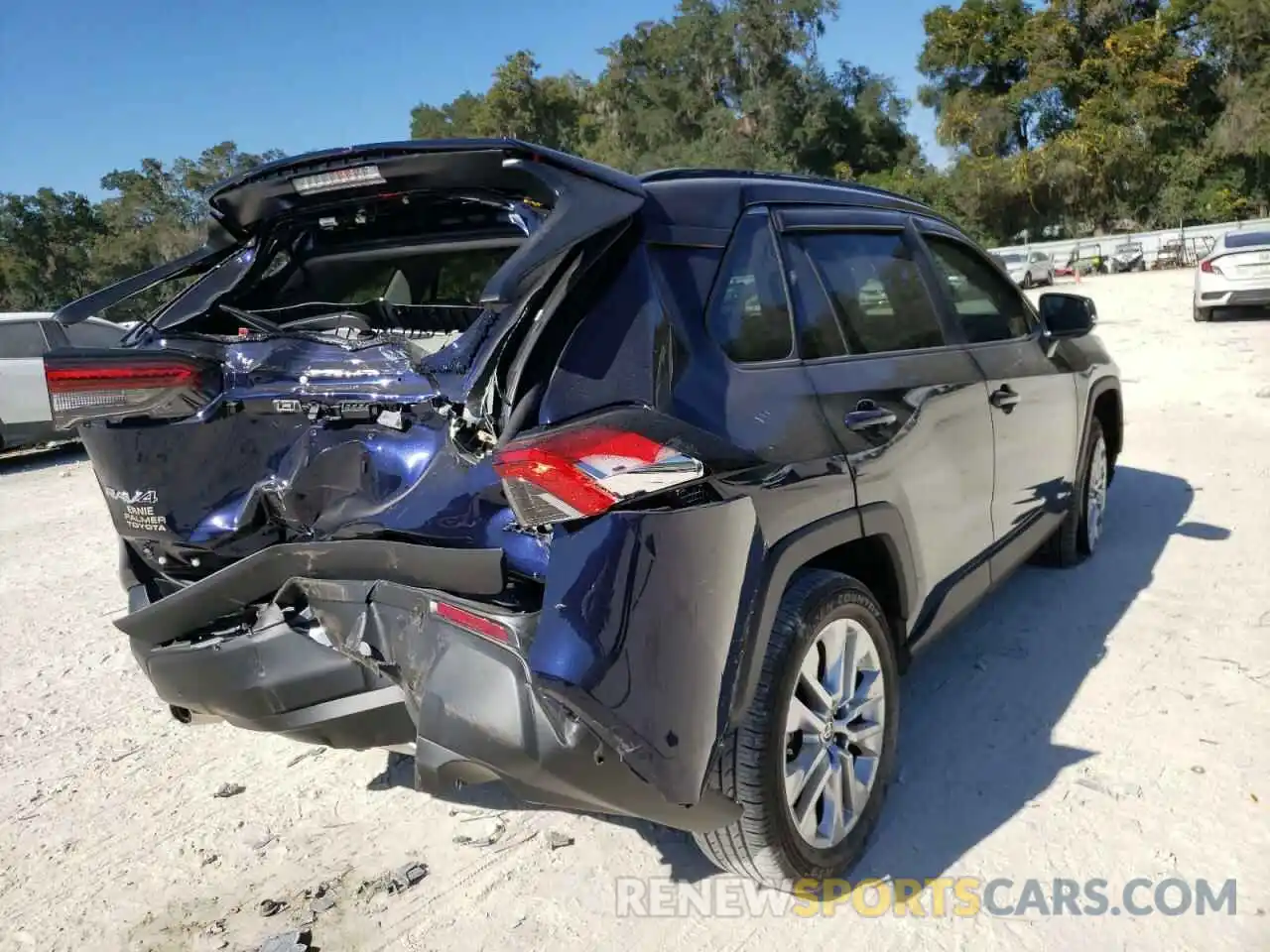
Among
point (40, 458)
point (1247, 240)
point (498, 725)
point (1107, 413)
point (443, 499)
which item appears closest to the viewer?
point (498, 725)

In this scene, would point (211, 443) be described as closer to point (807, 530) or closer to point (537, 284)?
point (537, 284)

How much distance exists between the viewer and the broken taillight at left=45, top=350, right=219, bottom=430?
8.63 feet

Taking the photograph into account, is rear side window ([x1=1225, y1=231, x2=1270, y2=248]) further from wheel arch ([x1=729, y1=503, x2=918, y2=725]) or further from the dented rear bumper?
the dented rear bumper

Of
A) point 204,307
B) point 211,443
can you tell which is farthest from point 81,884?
point 204,307

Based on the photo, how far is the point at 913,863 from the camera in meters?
2.64

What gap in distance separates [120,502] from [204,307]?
70cm

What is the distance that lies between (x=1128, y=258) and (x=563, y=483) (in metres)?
36.4

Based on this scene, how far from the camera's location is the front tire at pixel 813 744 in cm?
225

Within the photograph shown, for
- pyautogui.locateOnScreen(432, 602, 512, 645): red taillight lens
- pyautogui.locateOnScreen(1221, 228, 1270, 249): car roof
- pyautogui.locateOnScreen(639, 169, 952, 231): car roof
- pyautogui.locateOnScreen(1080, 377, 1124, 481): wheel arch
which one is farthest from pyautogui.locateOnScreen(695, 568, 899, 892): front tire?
pyautogui.locateOnScreen(1221, 228, 1270, 249): car roof

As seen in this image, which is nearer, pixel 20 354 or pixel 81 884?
pixel 81 884

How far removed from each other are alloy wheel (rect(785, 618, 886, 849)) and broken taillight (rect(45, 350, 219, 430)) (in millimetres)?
1882

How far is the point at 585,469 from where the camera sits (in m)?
1.93

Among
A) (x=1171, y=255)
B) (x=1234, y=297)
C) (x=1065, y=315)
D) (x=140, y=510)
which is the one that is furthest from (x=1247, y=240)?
(x=1171, y=255)

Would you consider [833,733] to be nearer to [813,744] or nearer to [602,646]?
[813,744]
